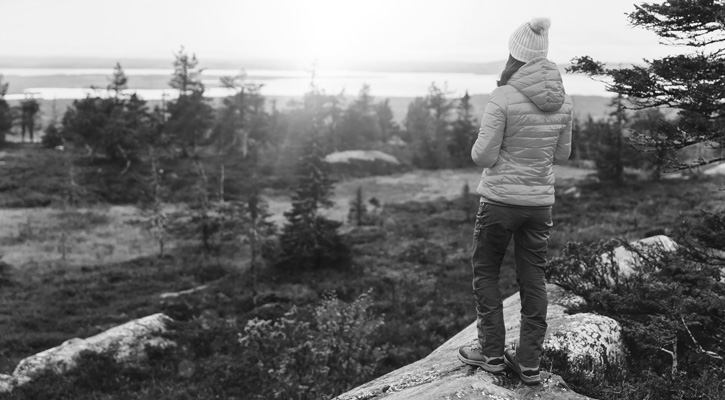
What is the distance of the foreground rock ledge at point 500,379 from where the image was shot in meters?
4.33

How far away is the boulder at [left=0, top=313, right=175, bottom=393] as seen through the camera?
11461 mm

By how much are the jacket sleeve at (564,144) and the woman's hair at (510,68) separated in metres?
0.75

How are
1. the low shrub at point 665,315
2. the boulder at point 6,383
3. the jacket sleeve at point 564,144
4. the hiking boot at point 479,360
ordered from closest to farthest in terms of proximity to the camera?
the hiking boot at point 479,360 → the jacket sleeve at point 564,144 → the low shrub at point 665,315 → the boulder at point 6,383

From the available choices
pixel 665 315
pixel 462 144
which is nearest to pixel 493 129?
pixel 665 315

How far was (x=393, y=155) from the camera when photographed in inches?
2453

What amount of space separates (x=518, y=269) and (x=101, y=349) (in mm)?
12087

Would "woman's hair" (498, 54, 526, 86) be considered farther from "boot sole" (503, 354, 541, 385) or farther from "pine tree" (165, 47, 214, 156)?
"pine tree" (165, 47, 214, 156)

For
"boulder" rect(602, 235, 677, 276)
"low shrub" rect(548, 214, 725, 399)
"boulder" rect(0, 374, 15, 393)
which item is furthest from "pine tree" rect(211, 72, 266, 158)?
"low shrub" rect(548, 214, 725, 399)

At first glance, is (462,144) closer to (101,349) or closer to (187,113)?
(187,113)

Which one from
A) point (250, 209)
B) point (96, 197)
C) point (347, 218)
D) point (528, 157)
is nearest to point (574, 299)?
point (528, 157)

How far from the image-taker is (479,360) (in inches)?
189

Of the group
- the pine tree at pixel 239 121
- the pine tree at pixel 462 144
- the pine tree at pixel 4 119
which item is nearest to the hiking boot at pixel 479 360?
the pine tree at pixel 239 121

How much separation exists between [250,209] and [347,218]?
→ 52.0 ft

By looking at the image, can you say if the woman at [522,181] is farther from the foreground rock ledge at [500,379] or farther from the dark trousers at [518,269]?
the foreground rock ledge at [500,379]
